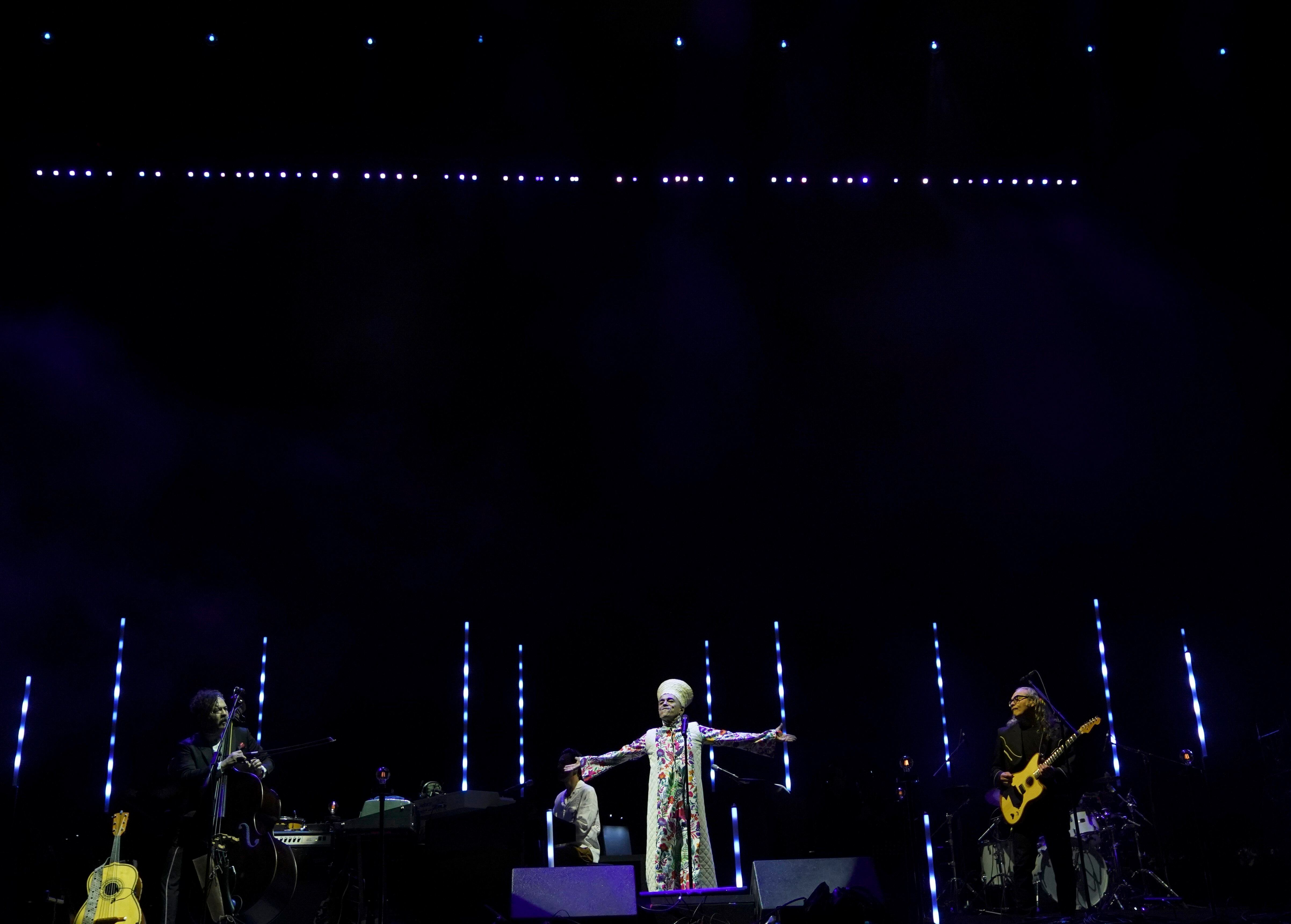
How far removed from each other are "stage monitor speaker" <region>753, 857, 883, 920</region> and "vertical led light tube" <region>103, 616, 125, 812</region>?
19.7 ft

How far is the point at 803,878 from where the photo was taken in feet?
17.7

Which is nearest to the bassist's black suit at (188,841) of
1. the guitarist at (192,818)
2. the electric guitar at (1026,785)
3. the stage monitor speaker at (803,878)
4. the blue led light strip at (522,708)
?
the guitarist at (192,818)

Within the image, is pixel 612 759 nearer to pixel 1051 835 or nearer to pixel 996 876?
pixel 1051 835

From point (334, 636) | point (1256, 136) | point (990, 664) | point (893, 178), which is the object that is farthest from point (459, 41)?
point (990, 664)

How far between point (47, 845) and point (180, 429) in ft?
11.3

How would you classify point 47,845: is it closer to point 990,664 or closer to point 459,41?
point 459,41

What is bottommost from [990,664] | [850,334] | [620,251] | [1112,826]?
[1112,826]

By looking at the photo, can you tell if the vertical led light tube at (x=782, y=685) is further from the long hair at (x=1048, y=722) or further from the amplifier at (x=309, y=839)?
the amplifier at (x=309, y=839)

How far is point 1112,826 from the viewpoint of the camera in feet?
26.5

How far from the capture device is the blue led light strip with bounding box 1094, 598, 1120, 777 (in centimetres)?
980

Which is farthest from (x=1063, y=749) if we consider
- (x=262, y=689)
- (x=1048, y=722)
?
(x=262, y=689)

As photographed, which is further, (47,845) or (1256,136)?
(1256,136)

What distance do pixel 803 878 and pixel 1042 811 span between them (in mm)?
1701

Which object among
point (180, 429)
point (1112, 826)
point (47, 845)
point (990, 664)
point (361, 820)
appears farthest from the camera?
point (990, 664)
